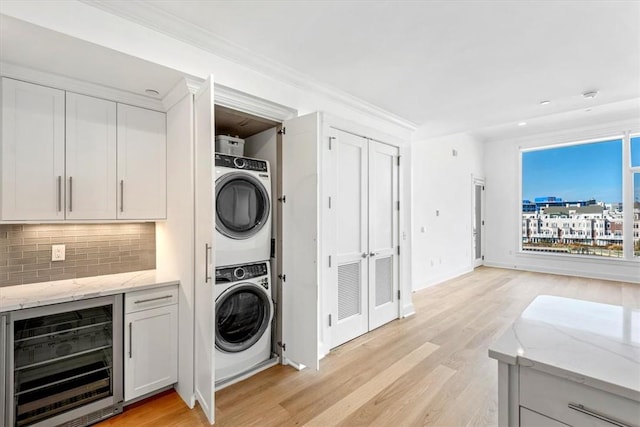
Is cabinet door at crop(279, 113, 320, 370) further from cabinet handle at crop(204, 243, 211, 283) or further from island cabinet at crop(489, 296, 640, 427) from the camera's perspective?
island cabinet at crop(489, 296, 640, 427)

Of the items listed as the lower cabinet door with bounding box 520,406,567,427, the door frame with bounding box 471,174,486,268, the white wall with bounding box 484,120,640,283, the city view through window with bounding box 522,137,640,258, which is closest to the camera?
the lower cabinet door with bounding box 520,406,567,427

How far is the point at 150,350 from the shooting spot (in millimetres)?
2172

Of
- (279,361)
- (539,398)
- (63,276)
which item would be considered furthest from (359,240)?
(63,276)

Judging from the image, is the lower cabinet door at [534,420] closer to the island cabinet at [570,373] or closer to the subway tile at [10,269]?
the island cabinet at [570,373]

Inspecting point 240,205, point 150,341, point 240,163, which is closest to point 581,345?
point 240,205

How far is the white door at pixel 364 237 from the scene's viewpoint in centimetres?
308

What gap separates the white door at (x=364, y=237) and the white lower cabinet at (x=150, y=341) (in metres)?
1.45

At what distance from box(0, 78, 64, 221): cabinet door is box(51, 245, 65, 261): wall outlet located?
35 cm

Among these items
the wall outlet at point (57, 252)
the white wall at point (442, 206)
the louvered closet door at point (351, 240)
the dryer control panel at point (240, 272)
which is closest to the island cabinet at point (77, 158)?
the wall outlet at point (57, 252)

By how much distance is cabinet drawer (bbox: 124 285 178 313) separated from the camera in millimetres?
2086

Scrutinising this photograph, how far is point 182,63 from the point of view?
6.71ft

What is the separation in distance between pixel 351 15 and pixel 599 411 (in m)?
2.20

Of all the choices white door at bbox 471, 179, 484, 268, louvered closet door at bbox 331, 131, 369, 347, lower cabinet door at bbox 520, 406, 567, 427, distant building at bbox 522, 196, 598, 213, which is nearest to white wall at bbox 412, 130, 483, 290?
white door at bbox 471, 179, 484, 268

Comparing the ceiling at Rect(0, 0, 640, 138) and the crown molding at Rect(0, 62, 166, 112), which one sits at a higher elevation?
the ceiling at Rect(0, 0, 640, 138)
